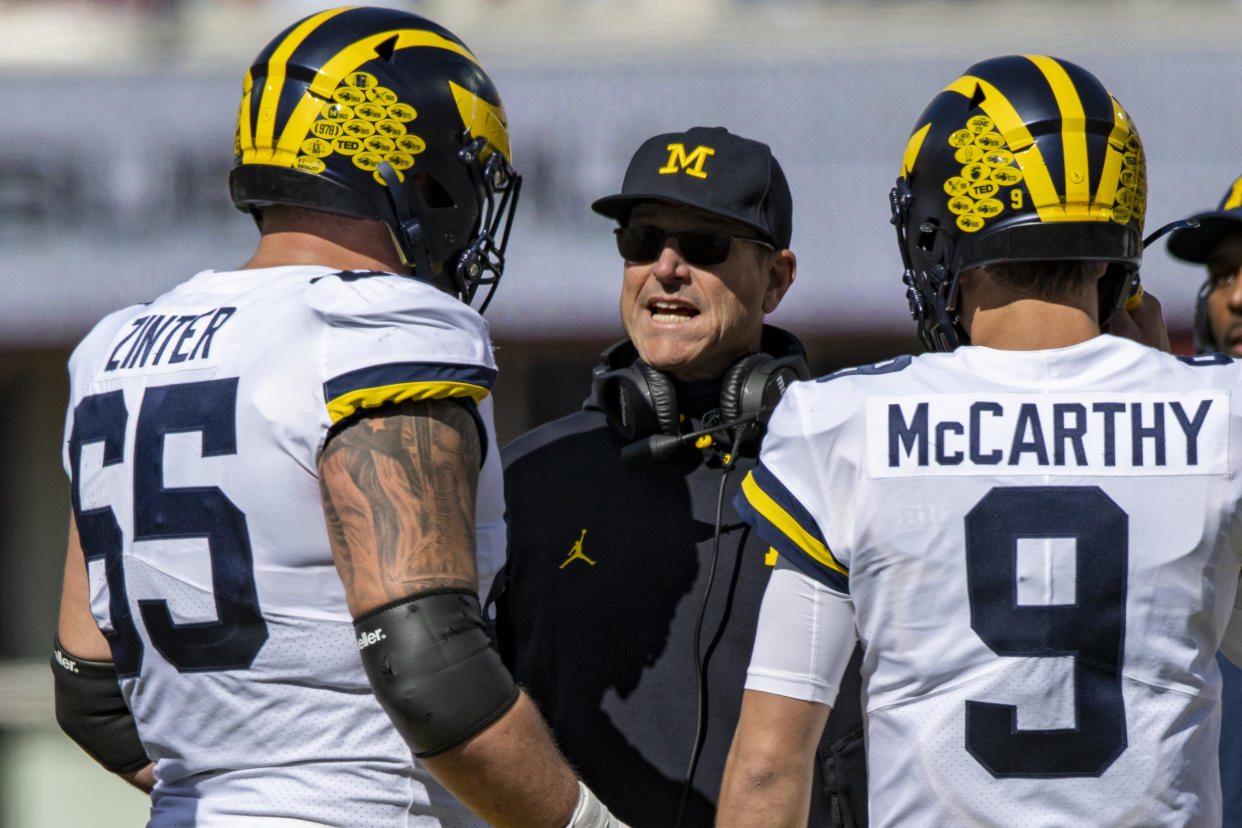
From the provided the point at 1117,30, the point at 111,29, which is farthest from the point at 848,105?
the point at 111,29

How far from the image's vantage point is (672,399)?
9.29ft

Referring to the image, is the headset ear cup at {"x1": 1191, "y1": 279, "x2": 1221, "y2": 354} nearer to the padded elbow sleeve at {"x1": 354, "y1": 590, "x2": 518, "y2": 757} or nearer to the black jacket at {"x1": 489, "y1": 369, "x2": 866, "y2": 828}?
the black jacket at {"x1": 489, "y1": 369, "x2": 866, "y2": 828}

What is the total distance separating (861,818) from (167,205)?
203 inches

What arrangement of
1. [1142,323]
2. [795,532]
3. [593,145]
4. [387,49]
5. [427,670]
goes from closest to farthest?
[427,670]
[795,532]
[387,49]
[1142,323]
[593,145]

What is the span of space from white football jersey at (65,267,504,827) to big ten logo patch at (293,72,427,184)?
24 cm

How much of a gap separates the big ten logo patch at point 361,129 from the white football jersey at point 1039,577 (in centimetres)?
80

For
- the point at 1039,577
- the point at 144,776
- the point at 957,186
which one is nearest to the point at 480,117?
the point at 957,186

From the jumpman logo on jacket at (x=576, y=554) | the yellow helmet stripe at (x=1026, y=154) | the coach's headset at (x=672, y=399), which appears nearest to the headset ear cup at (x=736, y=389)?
the coach's headset at (x=672, y=399)

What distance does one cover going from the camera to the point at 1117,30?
6727mm

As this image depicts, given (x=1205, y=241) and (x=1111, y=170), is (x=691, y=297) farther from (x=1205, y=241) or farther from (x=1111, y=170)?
(x=1205, y=241)

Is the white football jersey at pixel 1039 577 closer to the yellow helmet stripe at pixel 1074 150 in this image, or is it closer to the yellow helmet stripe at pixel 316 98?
the yellow helmet stripe at pixel 1074 150

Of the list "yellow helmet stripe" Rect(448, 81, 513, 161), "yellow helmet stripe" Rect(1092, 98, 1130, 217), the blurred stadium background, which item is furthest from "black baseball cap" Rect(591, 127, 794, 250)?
the blurred stadium background

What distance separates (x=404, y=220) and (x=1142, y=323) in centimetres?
150

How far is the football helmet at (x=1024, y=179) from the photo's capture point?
6.69 ft
